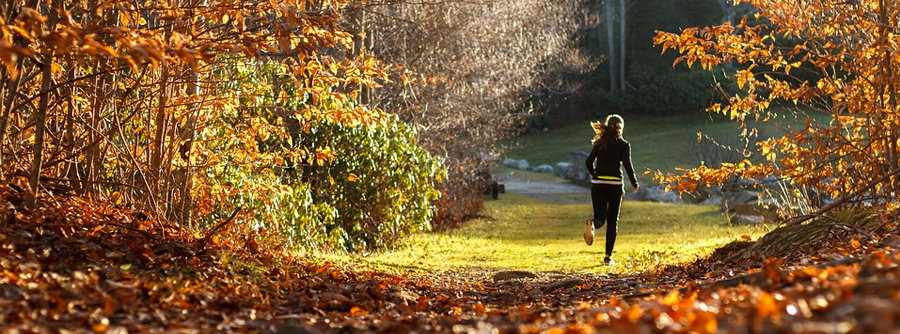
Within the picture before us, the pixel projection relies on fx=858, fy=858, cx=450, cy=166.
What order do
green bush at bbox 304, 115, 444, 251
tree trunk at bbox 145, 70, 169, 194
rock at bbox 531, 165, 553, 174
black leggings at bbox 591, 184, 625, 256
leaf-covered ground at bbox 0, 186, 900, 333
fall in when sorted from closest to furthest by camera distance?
leaf-covered ground at bbox 0, 186, 900, 333
tree trunk at bbox 145, 70, 169, 194
black leggings at bbox 591, 184, 625, 256
green bush at bbox 304, 115, 444, 251
rock at bbox 531, 165, 553, 174

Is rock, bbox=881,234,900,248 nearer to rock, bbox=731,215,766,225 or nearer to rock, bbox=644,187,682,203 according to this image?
rock, bbox=731,215,766,225

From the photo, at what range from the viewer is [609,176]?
9.64 m

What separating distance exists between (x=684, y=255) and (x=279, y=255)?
15.8 feet

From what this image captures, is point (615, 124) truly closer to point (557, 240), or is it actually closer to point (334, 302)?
point (557, 240)

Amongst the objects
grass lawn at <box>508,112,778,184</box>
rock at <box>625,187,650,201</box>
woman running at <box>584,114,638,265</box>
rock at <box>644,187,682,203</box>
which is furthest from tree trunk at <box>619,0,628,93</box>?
woman running at <box>584,114,638,265</box>

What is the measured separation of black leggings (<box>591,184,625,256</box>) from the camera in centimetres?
957

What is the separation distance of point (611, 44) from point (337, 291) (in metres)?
34.7

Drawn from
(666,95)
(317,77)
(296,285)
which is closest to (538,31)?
(317,77)

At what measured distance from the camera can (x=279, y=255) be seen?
21.6 feet

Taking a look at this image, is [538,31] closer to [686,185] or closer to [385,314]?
[686,185]

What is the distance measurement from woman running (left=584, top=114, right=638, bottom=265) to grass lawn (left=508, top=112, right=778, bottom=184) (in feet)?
61.9

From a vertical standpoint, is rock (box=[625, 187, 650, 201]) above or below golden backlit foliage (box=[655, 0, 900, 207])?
below

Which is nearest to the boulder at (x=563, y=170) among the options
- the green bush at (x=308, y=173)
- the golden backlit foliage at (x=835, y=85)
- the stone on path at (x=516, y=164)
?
the stone on path at (x=516, y=164)

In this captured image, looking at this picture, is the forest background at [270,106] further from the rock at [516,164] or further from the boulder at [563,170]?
the rock at [516,164]
